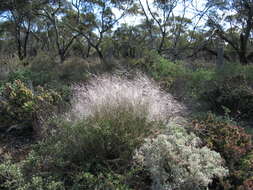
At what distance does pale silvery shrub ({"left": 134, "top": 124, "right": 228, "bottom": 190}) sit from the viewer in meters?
1.91

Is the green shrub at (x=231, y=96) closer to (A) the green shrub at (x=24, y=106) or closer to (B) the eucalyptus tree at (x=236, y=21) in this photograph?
(A) the green shrub at (x=24, y=106)

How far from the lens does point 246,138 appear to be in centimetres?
260

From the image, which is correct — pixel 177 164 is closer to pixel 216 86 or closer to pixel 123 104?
pixel 123 104

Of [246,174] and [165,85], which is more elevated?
[165,85]

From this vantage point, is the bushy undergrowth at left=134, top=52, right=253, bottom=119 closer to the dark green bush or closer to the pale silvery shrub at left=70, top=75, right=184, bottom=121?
the pale silvery shrub at left=70, top=75, right=184, bottom=121

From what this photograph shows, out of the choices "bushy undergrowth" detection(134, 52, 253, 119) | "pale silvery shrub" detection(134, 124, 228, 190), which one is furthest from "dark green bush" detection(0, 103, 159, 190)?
"bushy undergrowth" detection(134, 52, 253, 119)

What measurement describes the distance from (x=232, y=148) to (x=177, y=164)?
0.75 m

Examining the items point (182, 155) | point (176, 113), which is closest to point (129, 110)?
point (182, 155)

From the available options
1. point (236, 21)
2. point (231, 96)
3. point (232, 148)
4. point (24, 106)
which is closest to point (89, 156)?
point (232, 148)

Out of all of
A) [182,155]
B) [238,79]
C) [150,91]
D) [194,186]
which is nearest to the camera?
[194,186]

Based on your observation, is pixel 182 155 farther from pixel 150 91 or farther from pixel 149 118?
pixel 150 91

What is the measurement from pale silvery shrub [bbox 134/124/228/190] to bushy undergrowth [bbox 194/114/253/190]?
162 mm

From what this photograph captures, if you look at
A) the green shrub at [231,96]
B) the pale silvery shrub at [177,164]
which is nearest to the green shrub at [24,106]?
the pale silvery shrub at [177,164]

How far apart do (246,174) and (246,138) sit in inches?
23.6
